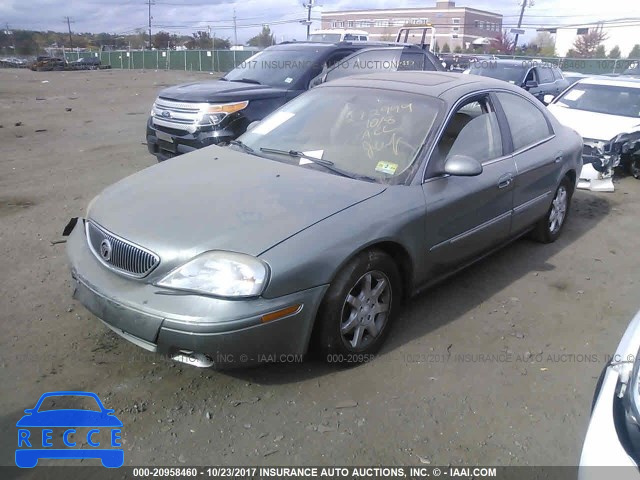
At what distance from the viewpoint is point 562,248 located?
206 inches

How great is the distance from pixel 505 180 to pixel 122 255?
2.82m

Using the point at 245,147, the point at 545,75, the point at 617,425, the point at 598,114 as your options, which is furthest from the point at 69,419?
the point at 545,75

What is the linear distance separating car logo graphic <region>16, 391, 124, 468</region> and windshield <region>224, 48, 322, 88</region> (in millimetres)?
5473

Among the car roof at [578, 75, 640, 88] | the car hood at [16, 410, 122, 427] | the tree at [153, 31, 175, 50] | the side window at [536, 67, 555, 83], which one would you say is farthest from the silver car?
the tree at [153, 31, 175, 50]

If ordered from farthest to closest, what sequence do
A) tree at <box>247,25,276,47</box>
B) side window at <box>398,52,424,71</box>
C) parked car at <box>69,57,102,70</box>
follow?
tree at <box>247,25,276,47</box> → parked car at <box>69,57,102,70</box> → side window at <box>398,52,424,71</box>

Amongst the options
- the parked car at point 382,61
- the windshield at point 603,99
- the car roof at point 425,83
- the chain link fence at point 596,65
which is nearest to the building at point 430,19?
the chain link fence at point 596,65

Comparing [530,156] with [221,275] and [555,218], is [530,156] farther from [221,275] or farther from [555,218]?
[221,275]

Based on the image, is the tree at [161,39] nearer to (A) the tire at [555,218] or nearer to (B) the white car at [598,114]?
(B) the white car at [598,114]

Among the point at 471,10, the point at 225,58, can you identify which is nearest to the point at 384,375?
the point at 225,58

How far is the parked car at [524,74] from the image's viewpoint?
13367mm

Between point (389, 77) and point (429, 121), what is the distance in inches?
32.0

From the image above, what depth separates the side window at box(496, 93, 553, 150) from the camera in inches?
169

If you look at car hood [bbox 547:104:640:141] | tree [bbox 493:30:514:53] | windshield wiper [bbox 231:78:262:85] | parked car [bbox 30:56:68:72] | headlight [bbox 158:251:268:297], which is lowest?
headlight [bbox 158:251:268:297]

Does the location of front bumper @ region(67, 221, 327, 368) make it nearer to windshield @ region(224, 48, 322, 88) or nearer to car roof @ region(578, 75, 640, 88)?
windshield @ region(224, 48, 322, 88)
